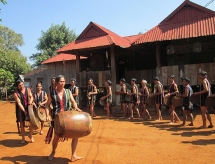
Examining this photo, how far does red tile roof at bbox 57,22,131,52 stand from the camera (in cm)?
1306

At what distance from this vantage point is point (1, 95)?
2711cm

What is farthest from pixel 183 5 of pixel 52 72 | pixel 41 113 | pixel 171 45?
pixel 52 72

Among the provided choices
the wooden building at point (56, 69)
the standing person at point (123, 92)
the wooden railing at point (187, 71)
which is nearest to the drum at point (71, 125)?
the standing person at point (123, 92)

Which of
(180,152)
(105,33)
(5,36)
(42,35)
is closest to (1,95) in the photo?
(42,35)

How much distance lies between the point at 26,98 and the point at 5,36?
43.6 metres

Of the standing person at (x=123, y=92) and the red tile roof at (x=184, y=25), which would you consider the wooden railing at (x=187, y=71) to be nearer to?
the red tile roof at (x=184, y=25)

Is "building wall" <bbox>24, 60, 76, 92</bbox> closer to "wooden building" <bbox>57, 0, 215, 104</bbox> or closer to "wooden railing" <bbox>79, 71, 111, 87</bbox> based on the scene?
"wooden building" <bbox>57, 0, 215, 104</bbox>

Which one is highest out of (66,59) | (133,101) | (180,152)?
(66,59)

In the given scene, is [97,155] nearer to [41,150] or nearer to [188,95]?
[41,150]

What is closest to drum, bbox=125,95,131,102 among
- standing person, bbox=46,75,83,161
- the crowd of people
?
the crowd of people

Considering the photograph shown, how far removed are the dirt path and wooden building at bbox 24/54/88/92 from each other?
12.6 metres

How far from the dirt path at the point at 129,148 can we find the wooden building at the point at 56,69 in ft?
41.5

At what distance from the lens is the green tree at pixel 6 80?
2503 centimetres

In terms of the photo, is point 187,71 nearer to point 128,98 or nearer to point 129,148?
point 128,98
